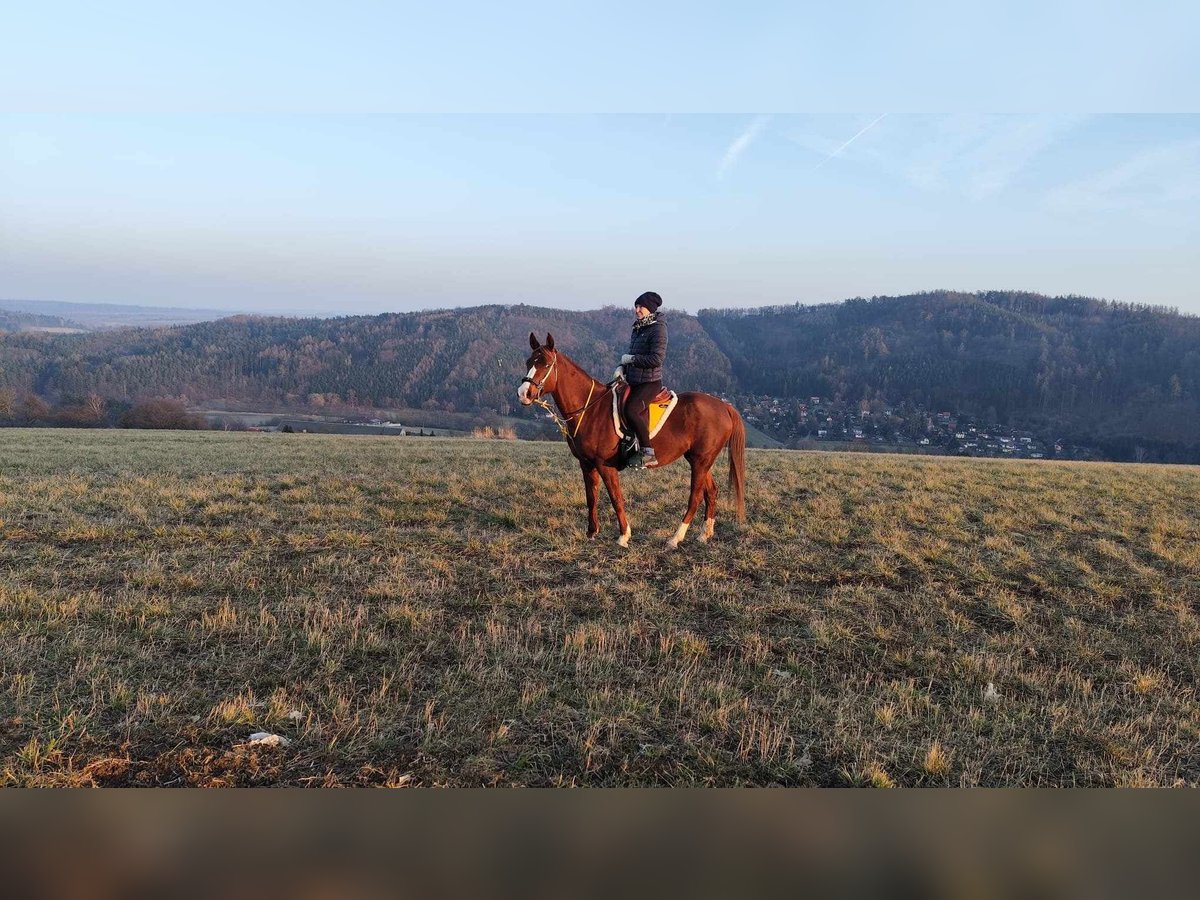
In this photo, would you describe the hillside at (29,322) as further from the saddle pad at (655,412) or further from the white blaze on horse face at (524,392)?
the saddle pad at (655,412)

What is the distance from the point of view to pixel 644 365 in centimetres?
779

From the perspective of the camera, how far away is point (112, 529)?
24.4 ft

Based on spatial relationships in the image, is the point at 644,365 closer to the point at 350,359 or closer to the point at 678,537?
the point at 678,537

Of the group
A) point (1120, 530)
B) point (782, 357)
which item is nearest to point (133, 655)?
point (1120, 530)

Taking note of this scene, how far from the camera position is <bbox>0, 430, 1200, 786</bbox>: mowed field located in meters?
3.30

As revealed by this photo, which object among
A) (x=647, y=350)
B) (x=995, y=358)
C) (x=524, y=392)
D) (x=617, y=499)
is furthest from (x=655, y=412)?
(x=995, y=358)

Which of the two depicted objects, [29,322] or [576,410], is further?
[29,322]

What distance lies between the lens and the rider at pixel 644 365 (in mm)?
7582

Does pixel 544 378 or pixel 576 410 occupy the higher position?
pixel 544 378

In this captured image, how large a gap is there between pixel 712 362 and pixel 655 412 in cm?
8072

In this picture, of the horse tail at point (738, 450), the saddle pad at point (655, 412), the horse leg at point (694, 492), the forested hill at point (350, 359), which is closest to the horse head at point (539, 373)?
the saddle pad at point (655, 412)

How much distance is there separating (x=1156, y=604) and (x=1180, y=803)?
7.30m

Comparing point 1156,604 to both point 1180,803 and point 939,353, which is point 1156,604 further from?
point 939,353

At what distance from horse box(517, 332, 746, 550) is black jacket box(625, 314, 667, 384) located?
1.51 ft
